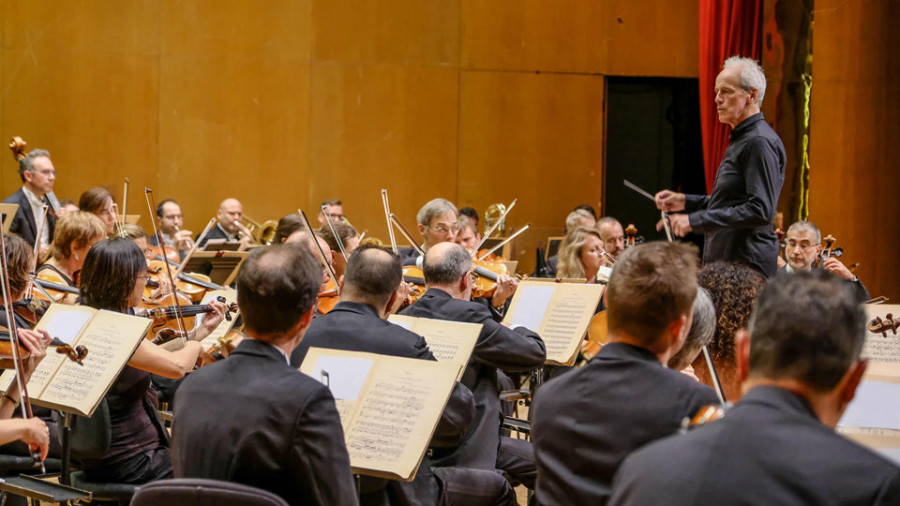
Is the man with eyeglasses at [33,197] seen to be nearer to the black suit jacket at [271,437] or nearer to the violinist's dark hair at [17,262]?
the violinist's dark hair at [17,262]

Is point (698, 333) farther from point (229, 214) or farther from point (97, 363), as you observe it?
point (229, 214)

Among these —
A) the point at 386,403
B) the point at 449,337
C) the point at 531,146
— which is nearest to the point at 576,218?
the point at 531,146

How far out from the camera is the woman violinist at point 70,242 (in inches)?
172

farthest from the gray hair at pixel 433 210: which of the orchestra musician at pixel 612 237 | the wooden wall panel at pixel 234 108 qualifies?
the wooden wall panel at pixel 234 108

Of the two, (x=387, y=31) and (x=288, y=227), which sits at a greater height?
(x=387, y=31)

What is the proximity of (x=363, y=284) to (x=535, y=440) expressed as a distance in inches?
46.3

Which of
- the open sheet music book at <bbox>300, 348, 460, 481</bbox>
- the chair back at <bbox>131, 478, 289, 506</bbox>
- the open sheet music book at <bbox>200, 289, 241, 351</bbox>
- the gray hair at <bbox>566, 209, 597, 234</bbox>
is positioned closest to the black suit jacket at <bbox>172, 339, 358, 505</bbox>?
the chair back at <bbox>131, 478, 289, 506</bbox>

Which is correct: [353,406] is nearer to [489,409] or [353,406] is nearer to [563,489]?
[563,489]

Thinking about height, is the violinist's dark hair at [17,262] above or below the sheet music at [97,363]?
above

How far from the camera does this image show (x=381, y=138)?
913 centimetres

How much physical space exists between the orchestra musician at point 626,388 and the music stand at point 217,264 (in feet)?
15.9

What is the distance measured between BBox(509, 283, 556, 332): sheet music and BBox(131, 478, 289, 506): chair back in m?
2.30

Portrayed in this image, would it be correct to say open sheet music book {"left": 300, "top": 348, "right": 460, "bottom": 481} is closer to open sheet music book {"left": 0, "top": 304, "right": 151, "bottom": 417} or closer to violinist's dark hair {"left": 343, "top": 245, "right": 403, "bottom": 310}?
violinist's dark hair {"left": 343, "top": 245, "right": 403, "bottom": 310}

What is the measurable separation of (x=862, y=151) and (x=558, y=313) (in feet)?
16.7
